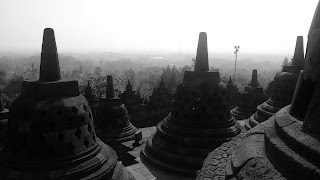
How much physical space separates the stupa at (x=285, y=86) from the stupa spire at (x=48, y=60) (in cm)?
1014

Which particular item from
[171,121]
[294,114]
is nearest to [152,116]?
[171,121]

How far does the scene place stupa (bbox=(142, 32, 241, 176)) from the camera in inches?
385

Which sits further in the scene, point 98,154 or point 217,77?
point 217,77

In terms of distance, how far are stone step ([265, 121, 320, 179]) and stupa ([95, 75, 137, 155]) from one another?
11345 mm

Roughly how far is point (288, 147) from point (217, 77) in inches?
312

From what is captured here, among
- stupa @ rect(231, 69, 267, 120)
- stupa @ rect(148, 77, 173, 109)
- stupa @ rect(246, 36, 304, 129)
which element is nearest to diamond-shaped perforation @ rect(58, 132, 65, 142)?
stupa @ rect(246, 36, 304, 129)

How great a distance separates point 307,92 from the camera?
3.12 meters

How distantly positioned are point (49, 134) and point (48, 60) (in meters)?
1.90

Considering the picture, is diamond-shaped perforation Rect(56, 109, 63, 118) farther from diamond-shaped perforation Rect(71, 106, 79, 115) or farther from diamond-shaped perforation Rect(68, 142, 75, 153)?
diamond-shaped perforation Rect(68, 142, 75, 153)

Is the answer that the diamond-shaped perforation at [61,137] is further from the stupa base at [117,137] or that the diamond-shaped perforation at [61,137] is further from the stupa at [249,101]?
the stupa at [249,101]

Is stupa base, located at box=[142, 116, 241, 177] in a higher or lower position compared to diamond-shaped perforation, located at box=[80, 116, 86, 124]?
lower

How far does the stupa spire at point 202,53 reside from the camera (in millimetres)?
10406

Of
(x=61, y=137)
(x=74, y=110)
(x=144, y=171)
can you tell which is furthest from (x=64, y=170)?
(x=144, y=171)

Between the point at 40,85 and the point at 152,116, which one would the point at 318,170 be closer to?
the point at 40,85
